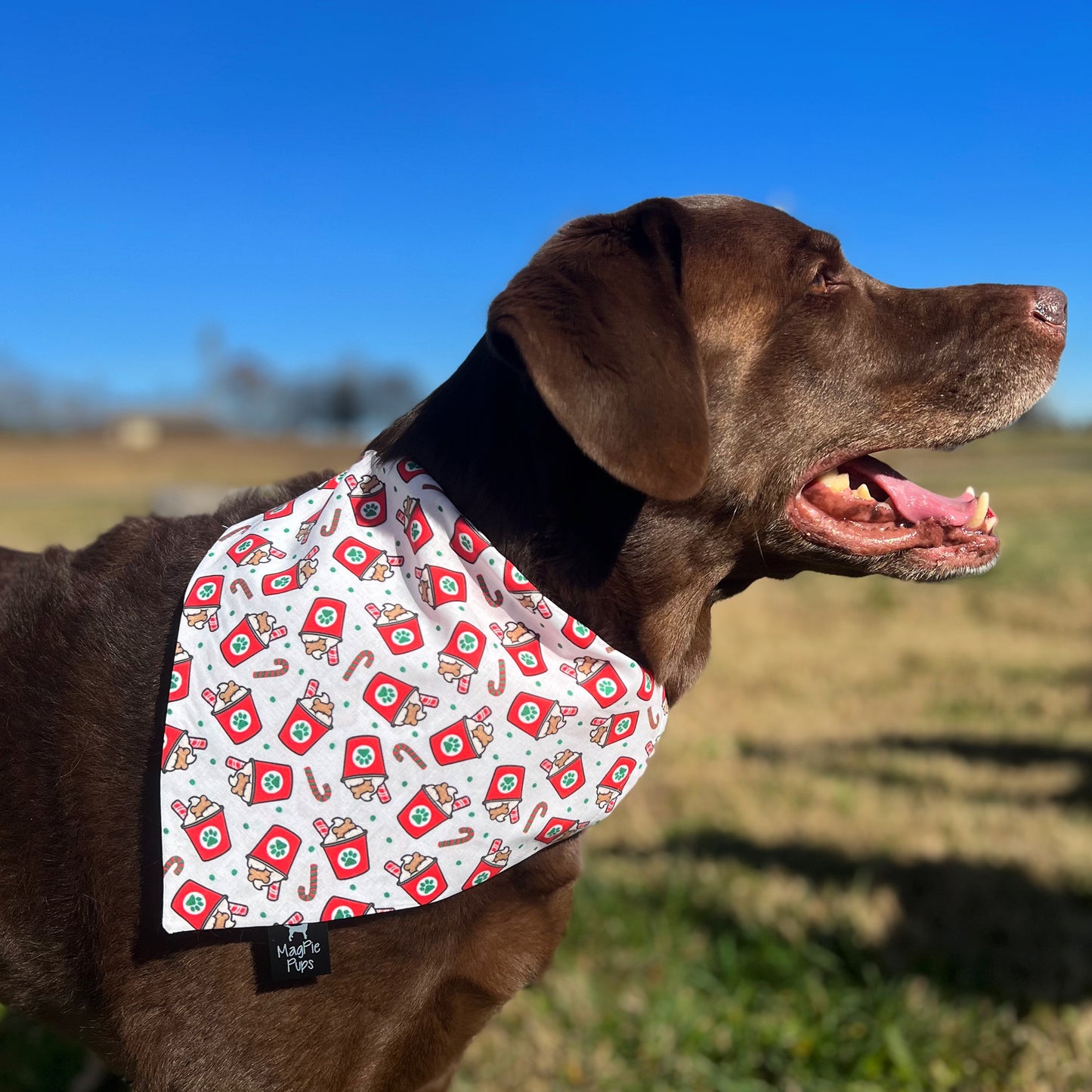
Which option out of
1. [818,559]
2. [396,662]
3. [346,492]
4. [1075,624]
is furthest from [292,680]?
[1075,624]

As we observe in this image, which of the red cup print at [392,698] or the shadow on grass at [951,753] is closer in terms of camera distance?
the red cup print at [392,698]

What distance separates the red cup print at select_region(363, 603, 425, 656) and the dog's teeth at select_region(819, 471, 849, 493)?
1.10 meters

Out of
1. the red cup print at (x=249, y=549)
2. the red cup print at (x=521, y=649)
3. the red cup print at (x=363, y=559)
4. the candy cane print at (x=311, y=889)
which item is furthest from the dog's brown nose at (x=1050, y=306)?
the candy cane print at (x=311, y=889)

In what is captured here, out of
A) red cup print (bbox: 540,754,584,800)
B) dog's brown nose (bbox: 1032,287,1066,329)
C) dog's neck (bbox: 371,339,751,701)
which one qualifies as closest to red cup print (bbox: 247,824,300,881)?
red cup print (bbox: 540,754,584,800)

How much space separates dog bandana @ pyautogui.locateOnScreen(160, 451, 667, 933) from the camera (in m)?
2.31

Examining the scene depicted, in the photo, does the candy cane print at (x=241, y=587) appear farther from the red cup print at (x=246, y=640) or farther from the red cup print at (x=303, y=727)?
the red cup print at (x=303, y=727)

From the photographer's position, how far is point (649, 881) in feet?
15.9

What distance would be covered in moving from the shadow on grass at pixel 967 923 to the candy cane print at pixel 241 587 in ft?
9.47

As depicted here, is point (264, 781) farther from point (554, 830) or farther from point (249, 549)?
point (554, 830)

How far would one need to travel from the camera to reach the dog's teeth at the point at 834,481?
269 cm

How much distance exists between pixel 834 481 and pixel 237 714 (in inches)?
62.0

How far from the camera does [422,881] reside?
2.31 metres

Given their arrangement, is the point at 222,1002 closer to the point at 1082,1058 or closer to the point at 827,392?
the point at 827,392

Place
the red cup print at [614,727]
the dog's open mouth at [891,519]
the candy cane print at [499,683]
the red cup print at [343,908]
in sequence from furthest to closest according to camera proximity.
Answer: the dog's open mouth at [891,519], the red cup print at [614,727], the candy cane print at [499,683], the red cup print at [343,908]
